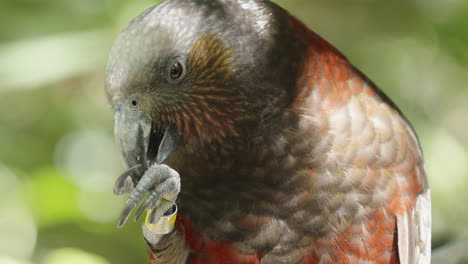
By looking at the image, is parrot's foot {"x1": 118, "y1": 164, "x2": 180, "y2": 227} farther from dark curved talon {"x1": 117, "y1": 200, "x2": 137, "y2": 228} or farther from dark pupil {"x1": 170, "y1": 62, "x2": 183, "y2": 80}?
dark pupil {"x1": 170, "y1": 62, "x2": 183, "y2": 80}

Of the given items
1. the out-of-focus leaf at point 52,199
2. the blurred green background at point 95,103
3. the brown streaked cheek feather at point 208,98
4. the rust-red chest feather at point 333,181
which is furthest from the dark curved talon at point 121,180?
the out-of-focus leaf at point 52,199

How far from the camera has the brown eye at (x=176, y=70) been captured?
1.50 m

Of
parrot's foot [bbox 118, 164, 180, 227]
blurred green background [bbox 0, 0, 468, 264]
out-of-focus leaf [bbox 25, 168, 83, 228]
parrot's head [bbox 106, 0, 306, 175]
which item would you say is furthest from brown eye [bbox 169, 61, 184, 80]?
out-of-focus leaf [bbox 25, 168, 83, 228]

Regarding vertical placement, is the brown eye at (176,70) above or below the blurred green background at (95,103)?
above

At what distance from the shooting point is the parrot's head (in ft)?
4.86

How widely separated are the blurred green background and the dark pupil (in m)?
1.12

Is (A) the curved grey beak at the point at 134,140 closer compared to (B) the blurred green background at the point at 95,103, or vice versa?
(A) the curved grey beak at the point at 134,140

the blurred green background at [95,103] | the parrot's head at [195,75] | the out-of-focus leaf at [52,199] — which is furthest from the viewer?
the blurred green background at [95,103]

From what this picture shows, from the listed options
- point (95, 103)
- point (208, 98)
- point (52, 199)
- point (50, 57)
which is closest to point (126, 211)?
point (208, 98)

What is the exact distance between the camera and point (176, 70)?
1.50 meters

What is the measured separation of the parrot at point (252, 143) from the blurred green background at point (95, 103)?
2.99 ft

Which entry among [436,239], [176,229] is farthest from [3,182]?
[436,239]

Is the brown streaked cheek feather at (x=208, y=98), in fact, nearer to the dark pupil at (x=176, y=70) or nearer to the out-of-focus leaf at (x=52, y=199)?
the dark pupil at (x=176, y=70)

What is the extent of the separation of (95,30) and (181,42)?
5.07 ft
